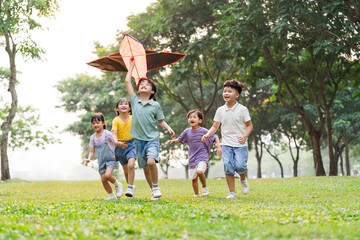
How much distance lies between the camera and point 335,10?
13.7 metres

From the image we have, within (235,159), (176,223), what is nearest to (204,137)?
(235,159)

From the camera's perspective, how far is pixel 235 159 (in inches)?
328

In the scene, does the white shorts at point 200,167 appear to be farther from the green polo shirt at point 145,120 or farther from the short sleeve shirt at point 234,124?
the green polo shirt at point 145,120

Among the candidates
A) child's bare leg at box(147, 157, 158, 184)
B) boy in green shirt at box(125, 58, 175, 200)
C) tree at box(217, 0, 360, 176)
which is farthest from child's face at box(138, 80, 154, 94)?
tree at box(217, 0, 360, 176)

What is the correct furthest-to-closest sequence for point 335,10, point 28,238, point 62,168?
1. point 62,168
2. point 335,10
3. point 28,238

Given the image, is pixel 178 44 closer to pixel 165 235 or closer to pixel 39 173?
pixel 165 235

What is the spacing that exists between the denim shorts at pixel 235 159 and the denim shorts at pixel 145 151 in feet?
4.58

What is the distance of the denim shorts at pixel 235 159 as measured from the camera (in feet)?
26.8

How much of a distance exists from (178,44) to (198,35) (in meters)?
1.24

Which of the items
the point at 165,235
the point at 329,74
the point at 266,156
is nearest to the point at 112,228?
the point at 165,235

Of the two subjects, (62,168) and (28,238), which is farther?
(62,168)

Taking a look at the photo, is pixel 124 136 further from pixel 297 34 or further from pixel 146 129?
pixel 297 34

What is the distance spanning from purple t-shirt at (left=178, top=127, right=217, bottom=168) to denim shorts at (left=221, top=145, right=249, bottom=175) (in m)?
0.90

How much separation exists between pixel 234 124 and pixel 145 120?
5.84 ft
